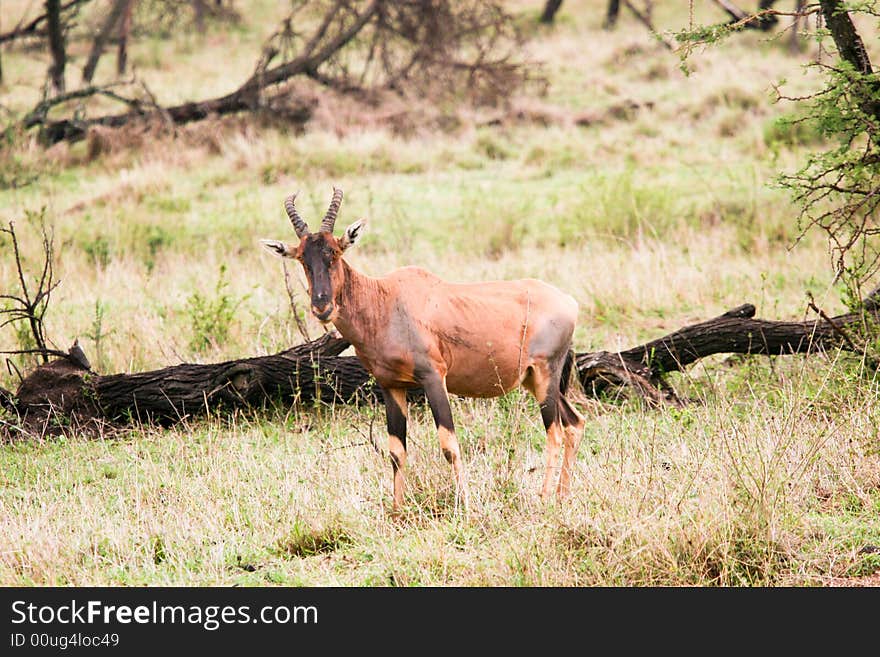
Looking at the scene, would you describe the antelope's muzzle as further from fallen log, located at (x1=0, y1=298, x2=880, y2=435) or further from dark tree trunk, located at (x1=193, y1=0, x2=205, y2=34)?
dark tree trunk, located at (x1=193, y1=0, x2=205, y2=34)

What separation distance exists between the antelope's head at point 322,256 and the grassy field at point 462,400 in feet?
3.94

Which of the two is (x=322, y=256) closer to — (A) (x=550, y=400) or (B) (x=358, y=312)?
(B) (x=358, y=312)

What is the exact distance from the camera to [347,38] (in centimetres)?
2259

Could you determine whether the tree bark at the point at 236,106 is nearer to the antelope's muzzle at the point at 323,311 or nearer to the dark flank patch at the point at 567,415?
the dark flank patch at the point at 567,415

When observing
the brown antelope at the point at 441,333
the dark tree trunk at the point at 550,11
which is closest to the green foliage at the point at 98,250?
the brown antelope at the point at 441,333

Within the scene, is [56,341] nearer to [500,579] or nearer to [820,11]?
[500,579]

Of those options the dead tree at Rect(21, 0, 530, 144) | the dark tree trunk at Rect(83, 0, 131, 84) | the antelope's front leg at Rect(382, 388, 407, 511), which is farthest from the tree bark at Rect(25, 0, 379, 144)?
the antelope's front leg at Rect(382, 388, 407, 511)

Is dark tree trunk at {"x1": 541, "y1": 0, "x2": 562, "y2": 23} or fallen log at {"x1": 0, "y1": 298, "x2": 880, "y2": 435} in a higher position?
dark tree trunk at {"x1": 541, "y1": 0, "x2": 562, "y2": 23}

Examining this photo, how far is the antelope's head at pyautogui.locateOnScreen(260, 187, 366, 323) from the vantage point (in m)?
6.03

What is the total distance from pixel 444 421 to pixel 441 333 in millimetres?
517

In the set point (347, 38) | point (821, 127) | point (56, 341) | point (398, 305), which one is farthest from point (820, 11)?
point (347, 38)

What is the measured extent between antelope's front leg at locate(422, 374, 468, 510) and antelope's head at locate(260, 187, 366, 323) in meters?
0.68

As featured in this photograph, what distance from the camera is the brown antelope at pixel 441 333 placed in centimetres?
627

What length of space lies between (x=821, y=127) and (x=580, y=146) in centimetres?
1084
